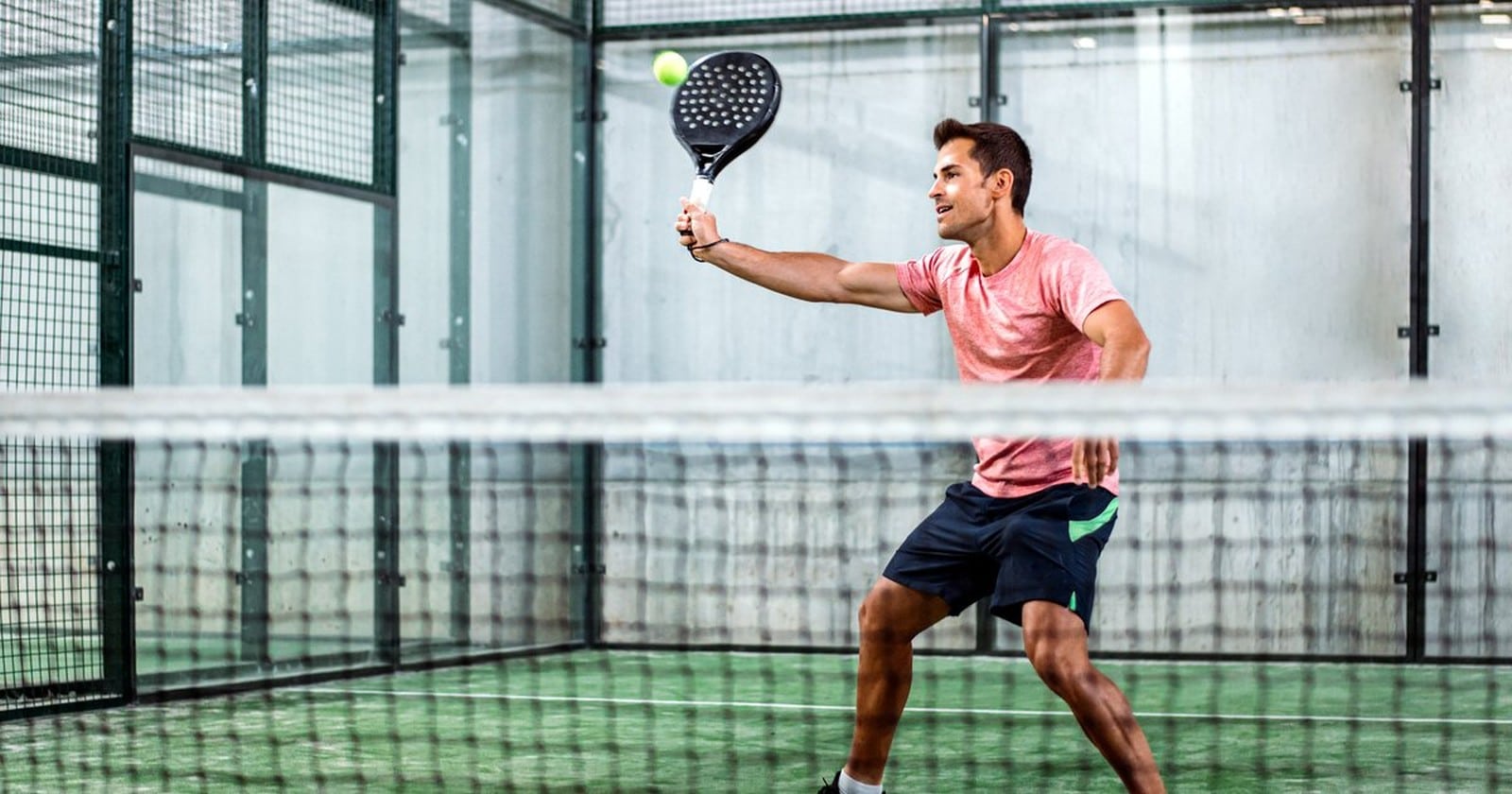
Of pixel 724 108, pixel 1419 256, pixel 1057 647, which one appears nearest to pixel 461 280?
pixel 1419 256

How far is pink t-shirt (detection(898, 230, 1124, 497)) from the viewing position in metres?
4.55

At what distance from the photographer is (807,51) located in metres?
10.3

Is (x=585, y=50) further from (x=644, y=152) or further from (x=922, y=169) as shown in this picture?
(x=922, y=169)

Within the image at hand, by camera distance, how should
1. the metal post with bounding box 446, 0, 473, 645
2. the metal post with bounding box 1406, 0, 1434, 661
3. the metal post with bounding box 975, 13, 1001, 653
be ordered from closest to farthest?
the metal post with bounding box 1406, 0, 1434, 661
the metal post with bounding box 446, 0, 473, 645
the metal post with bounding box 975, 13, 1001, 653

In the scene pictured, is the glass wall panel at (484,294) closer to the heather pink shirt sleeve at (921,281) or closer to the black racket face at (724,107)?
the black racket face at (724,107)

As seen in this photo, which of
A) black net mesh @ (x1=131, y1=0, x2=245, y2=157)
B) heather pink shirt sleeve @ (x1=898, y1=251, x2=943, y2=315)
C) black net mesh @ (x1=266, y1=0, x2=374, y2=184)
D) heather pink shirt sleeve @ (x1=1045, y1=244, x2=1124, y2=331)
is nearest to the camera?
heather pink shirt sleeve @ (x1=1045, y1=244, x2=1124, y2=331)

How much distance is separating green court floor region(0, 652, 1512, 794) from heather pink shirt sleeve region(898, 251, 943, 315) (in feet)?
4.82

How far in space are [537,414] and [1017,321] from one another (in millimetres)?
1375

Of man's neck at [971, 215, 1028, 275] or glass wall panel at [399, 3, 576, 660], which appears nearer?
man's neck at [971, 215, 1028, 275]

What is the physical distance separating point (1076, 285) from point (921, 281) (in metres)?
0.60

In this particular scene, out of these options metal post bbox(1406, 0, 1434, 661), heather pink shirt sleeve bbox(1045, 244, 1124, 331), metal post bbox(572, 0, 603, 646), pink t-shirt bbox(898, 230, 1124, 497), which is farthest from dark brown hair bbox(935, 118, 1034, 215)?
metal post bbox(572, 0, 603, 646)

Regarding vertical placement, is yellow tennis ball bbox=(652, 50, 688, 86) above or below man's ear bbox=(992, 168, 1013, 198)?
above

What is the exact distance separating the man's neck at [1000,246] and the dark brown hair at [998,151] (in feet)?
0.19

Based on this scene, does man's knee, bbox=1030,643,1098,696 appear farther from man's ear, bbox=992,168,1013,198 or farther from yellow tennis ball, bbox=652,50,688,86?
yellow tennis ball, bbox=652,50,688,86
